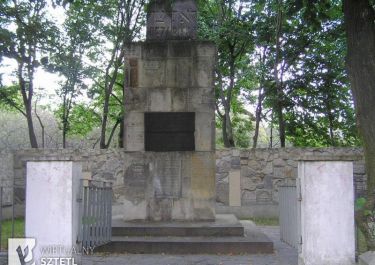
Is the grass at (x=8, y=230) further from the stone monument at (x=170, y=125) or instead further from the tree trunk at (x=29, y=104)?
the tree trunk at (x=29, y=104)

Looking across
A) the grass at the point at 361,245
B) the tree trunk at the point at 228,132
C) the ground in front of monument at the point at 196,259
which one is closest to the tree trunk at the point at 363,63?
the grass at the point at 361,245

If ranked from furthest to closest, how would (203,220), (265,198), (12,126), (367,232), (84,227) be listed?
(12,126), (265,198), (203,220), (84,227), (367,232)

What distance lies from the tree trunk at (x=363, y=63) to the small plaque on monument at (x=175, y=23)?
3.26 meters

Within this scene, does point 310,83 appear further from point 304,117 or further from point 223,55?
point 223,55

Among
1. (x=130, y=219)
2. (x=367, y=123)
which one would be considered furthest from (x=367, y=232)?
(x=130, y=219)

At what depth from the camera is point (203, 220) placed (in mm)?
9578

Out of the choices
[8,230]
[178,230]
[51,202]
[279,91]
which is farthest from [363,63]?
[279,91]

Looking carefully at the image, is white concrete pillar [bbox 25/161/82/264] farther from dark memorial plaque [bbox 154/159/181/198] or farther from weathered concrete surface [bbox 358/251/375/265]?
weathered concrete surface [bbox 358/251/375/265]

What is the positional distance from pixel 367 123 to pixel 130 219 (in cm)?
461

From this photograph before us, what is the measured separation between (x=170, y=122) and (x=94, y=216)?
9.88ft

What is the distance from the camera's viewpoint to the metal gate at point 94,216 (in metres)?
6.94

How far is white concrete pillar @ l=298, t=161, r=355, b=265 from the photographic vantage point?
6219 mm

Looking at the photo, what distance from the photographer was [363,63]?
774 centimetres

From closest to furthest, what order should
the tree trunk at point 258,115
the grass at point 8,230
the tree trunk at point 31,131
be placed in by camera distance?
the grass at point 8,230 → the tree trunk at point 31,131 → the tree trunk at point 258,115
